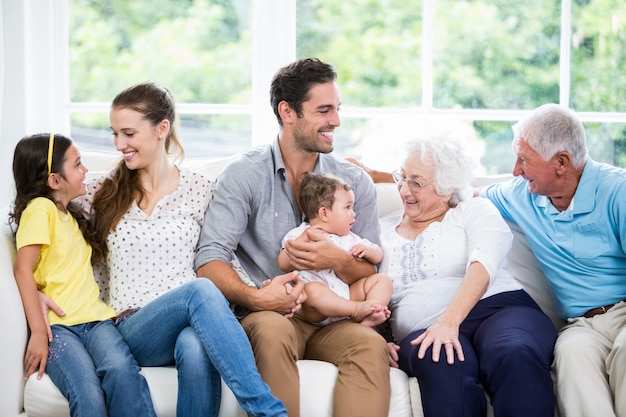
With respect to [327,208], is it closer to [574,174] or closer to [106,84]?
[574,174]

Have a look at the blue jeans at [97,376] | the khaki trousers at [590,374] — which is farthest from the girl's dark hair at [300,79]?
the khaki trousers at [590,374]

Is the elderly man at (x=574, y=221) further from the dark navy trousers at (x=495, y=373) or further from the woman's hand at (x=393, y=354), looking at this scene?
the dark navy trousers at (x=495, y=373)

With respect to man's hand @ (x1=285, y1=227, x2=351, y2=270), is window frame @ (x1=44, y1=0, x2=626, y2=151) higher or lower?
higher

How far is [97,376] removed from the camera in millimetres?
2221

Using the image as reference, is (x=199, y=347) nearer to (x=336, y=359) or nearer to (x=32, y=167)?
(x=336, y=359)

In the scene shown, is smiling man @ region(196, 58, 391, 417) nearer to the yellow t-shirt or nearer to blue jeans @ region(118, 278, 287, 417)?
blue jeans @ region(118, 278, 287, 417)

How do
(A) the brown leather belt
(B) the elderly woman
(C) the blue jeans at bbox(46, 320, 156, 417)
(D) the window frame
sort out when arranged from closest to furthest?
(C) the blue jeans at bbox(46, 320, 156, 417)
(B) the elderly woman
(A) the brown leather belt
(D) the window frame

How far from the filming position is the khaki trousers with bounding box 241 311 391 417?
224 cm

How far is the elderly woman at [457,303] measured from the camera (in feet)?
7.38

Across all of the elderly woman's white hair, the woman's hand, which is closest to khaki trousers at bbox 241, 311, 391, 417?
the woman's hand

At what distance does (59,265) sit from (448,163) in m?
1.32

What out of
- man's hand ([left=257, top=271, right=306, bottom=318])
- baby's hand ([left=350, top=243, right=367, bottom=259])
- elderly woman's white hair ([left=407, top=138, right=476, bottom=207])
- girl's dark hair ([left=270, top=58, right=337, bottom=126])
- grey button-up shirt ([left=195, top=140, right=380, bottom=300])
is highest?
girl's dark hair ([left=270, top=58, right=337, bottom=126])

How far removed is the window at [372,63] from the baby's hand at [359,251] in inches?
49.0

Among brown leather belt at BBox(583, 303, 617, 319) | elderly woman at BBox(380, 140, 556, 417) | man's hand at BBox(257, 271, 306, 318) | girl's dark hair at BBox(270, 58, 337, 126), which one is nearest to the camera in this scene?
elderly woman at BBox(380, 140, 556, 417)
